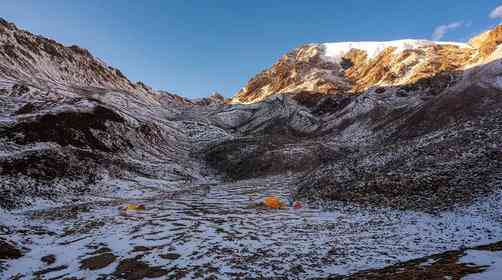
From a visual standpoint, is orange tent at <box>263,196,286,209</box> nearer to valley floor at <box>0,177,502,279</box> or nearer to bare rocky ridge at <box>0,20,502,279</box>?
bare rocky ridge at <box>0,20,502,279</box>

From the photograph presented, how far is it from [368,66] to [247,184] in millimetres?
124263

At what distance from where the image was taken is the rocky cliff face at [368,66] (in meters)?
86.4

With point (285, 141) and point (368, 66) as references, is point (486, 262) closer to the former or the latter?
point (285, 141)

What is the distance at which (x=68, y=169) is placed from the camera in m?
33.3

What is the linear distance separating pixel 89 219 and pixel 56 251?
237 inches

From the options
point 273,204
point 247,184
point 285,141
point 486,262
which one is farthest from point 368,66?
point 486,262

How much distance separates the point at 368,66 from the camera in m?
147

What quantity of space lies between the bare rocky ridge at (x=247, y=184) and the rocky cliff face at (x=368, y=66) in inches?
479

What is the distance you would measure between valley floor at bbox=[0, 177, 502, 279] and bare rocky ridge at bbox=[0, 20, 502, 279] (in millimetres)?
112

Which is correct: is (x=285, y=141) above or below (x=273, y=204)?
above

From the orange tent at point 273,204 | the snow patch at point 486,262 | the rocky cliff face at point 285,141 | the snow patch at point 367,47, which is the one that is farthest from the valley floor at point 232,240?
the snow patch at point 367,47

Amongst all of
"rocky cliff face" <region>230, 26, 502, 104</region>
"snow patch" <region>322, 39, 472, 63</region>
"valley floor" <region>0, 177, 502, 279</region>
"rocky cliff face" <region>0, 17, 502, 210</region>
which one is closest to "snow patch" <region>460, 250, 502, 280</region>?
"valley floor" <region>0, 177, 502, 279</region>

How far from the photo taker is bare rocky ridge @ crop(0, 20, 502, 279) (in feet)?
50.5

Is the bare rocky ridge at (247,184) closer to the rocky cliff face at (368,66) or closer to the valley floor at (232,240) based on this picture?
the valley floor at (232,240)
